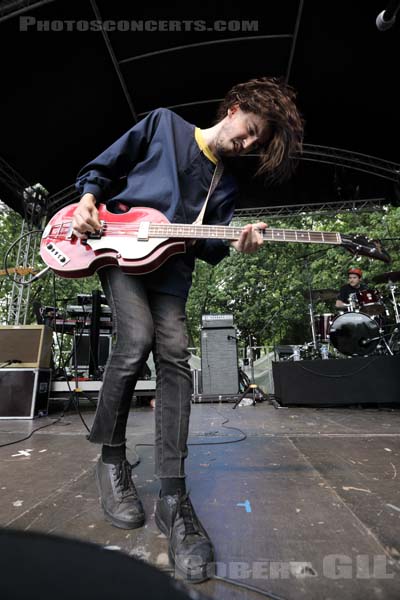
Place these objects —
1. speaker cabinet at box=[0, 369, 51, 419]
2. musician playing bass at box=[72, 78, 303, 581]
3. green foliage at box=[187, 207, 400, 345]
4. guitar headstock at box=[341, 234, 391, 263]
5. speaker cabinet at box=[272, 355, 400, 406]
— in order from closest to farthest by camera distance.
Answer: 1. musician playing bass at box=[72, 78, 303, 581]
2. guitar headstock at box=[341, 234, 391, 263]
3. speaker cabinet at box=[0, 369, 51, 419]
4. speaker cabinet at box=[272, 355, 400, 406]
5. green foliage at box=[187, 207, 400, 345]

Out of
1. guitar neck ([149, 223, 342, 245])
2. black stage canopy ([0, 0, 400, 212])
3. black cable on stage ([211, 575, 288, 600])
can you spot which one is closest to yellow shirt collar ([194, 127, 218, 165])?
guitar neck ([149, 223, 342, 245])

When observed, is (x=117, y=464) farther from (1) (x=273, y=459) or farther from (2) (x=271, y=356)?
(2) (x=271, y=356)

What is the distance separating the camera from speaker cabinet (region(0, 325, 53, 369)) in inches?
159

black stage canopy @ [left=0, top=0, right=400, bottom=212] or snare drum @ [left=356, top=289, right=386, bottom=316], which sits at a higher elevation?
black stage canopy @ [left=0, top=0, right=400, bottom=212]

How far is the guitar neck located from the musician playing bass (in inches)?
2.2

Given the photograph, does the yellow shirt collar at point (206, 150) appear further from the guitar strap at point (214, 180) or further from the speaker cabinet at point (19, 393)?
the speaker cabinet at point (19, 393)

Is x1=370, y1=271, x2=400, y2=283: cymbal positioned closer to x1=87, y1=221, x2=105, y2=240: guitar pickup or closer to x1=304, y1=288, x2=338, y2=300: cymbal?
x1=304, y1=288, x2=338, y2=300: cymbal

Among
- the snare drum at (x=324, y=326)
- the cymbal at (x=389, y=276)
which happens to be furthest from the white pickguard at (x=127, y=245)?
the snare drum at (x=324, y=326)

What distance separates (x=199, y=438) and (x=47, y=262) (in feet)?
5.82

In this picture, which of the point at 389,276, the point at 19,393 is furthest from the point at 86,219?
the point at 389,276

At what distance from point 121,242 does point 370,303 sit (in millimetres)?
5261

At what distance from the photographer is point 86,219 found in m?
1.34

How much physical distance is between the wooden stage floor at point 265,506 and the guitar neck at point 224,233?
106 centimetres

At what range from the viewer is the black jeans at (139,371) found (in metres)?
1.26
